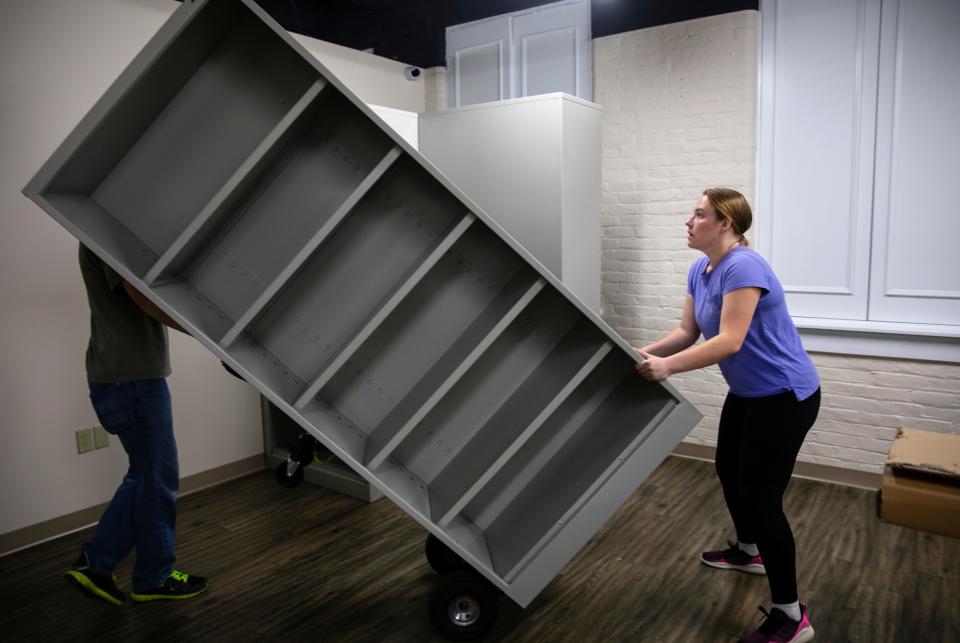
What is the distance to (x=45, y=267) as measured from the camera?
323 cm

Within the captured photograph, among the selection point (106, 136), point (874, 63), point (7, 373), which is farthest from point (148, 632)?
point (874, 63)

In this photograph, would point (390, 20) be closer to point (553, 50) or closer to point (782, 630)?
point (553, 50)

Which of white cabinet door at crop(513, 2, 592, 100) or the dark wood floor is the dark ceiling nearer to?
white cabinet door at crop(513, 2, 592, 100)

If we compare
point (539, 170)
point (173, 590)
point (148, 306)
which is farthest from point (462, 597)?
point (539, 170)

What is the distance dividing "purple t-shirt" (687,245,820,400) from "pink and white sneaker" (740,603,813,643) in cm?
75

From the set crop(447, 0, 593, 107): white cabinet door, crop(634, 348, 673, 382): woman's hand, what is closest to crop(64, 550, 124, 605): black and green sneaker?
crop(634, 348, 673, 382): woman's hand

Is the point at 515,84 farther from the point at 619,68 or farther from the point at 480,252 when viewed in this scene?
the point at 480,252

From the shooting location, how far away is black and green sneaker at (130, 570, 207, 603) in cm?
279

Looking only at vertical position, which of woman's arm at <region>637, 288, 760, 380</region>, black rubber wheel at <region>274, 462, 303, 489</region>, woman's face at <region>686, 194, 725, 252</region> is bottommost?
black rubber wheel at <region>274, 462, 303, 489</region>

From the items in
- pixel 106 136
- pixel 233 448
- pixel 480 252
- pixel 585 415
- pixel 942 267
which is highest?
pixel 106 136

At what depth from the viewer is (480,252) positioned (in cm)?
232

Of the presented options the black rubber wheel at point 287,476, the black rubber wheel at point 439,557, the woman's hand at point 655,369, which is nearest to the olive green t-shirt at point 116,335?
the black rubber wheel at point 287,476

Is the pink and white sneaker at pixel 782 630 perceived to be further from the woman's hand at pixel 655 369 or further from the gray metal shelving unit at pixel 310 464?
the gray metal shelving unit at pixel 310 464

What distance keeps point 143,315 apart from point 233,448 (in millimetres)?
1657
